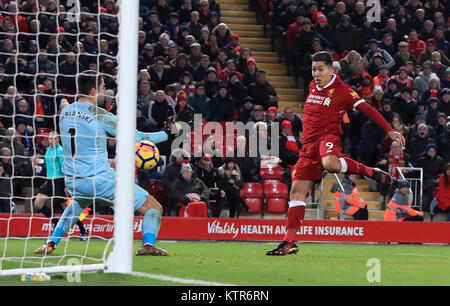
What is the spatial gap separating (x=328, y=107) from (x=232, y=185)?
6.88 meters

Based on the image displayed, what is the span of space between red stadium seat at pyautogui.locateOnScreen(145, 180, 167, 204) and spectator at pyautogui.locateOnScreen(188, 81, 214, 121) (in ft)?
6.61

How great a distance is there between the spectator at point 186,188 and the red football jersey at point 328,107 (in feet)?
20.9

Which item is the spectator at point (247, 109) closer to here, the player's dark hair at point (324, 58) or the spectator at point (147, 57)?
the spectator at point (147, 57)

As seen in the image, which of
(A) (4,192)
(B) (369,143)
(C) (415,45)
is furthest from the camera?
(C) (415,45)

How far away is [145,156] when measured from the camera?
907 centimetres

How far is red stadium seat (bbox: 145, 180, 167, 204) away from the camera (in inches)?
640

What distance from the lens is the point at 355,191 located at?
17.0m

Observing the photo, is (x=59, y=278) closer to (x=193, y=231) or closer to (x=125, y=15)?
(x=125, y=15)

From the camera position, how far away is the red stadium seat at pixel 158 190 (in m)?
16.2

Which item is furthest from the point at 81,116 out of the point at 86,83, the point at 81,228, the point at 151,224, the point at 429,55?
the point at 429,55

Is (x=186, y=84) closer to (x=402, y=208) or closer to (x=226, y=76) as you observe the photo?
(x=226, y=76)

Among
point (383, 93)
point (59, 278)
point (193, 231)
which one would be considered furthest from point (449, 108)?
point (59, 278)

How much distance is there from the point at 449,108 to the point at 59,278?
45.5 ft

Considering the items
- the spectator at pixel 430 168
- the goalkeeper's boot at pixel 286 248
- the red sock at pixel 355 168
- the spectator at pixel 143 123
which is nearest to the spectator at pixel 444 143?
the spectator at pixel 430 168
